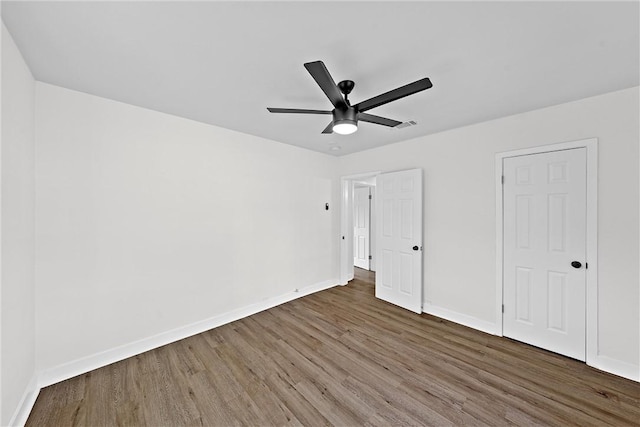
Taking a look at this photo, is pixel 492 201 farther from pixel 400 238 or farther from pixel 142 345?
pixel 142 345

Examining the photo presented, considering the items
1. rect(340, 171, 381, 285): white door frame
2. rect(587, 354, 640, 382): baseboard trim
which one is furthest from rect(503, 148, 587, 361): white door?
rect(340, 171, 381, 285): white door frame

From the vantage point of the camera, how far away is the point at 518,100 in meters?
2.32

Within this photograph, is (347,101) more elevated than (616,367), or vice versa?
(347,101)

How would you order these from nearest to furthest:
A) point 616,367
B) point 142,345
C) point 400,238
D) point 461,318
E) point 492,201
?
point 616,367 → point 142,345 → point 492,201 → point 461,318 → point 400,238

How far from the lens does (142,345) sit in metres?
2.48

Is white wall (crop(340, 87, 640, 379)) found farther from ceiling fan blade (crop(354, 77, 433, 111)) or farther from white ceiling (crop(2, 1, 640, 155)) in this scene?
ceiling fan blade (crop(354, 77, 433, 111))

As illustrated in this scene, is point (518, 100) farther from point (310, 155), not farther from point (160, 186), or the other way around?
point (160, 186)

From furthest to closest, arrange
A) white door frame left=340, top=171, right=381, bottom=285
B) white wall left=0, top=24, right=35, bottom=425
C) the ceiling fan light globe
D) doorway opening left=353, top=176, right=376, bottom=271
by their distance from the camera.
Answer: doorway opening left=353, top=176, right=376, bottom=271 → white door frame left=340, top=171, right=381, bottom=285 → the ceiling fan light globe → white wall left=0, top=24, right=35, bottom=425

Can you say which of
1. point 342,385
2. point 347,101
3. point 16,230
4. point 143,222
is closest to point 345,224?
point 342,385

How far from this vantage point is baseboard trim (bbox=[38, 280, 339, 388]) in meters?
2.05

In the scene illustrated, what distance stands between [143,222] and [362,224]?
4.41 meters

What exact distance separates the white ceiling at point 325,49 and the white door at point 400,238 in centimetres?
136

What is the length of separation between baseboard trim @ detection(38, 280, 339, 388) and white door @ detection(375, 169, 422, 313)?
170 centimetres

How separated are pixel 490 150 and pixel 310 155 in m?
2.58
